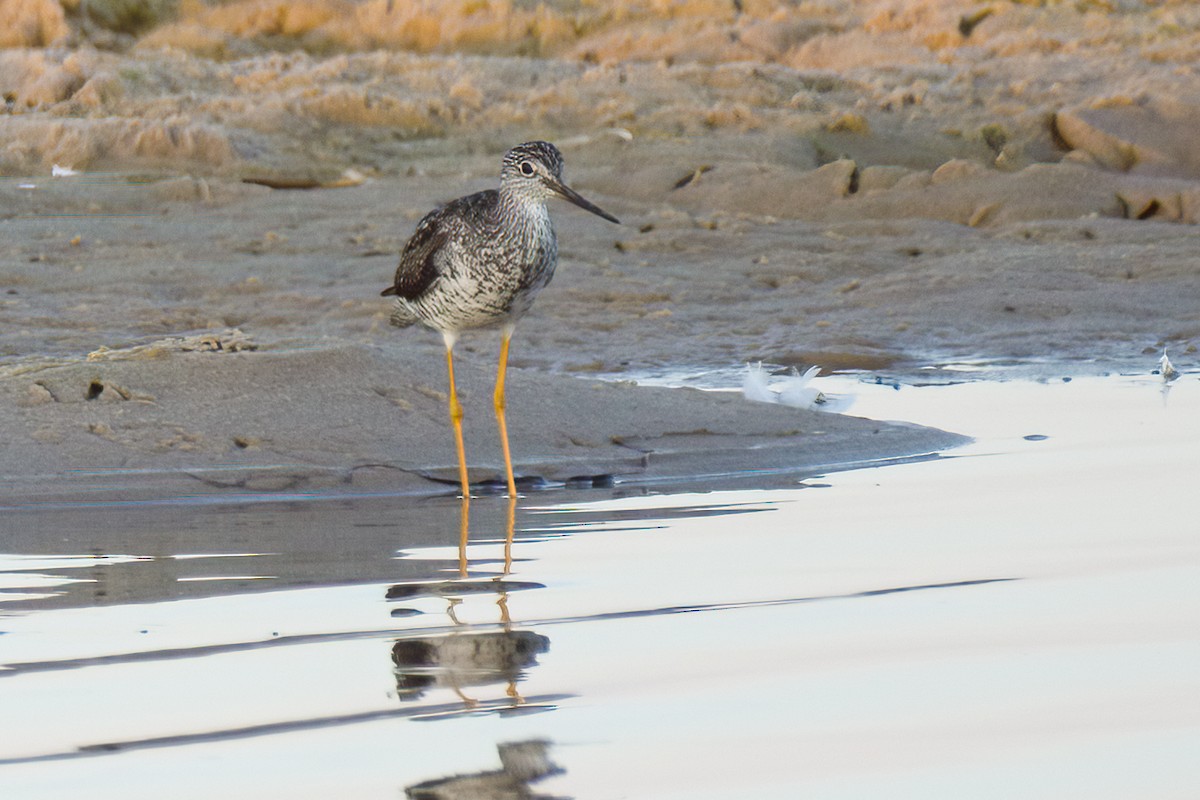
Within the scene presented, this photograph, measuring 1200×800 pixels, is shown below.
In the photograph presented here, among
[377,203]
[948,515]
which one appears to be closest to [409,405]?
[948,515]

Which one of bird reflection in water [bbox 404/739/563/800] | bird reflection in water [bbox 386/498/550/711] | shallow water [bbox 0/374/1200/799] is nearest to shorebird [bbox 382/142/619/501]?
shallow water [bbox 0/374/1200/799]

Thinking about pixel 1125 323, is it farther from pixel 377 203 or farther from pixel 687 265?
pixel 377 203

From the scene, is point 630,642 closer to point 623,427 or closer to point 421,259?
point 623,427

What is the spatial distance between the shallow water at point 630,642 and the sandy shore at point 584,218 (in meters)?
0.90

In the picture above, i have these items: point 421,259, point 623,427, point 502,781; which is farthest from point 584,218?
point 502,781

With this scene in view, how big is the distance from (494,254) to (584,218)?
5822 mm

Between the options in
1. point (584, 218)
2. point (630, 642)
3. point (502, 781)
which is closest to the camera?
point (502, 781)

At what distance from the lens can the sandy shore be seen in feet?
24.1

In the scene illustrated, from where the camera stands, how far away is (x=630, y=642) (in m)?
→ 4.22

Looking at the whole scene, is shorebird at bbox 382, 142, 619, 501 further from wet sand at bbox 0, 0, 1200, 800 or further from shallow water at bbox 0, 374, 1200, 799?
shallow water at bbox 0, 374, 1200, 799

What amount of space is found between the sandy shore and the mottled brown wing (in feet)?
1.05

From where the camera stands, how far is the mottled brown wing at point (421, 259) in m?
7.62

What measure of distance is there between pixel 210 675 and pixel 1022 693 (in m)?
1.64

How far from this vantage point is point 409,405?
7.58 metres
